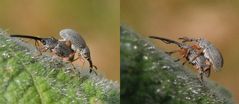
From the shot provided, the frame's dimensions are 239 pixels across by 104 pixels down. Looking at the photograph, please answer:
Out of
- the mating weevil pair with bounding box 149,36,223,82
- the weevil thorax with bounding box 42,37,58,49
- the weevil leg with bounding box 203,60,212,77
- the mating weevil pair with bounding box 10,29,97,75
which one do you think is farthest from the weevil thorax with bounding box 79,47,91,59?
the weevil leg with bounding box 203,60,212,77

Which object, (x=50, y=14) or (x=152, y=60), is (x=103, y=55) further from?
(x=152, y=60)

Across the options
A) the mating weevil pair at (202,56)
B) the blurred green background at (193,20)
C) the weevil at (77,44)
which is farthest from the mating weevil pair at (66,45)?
the blurred green background at (193,20)

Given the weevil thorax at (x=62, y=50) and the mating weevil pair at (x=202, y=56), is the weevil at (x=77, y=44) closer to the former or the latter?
the weevil thorax at (x=62, y=50)

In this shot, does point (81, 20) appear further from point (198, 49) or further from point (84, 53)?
point (198, 49)

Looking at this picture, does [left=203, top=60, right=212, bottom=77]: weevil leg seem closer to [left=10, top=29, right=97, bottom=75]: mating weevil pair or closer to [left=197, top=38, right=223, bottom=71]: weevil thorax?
[left=197, top=38, right=223, bottom=71]: weevil thorax

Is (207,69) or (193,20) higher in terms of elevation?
(193,20)

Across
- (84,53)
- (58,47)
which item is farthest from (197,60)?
(58,47)
